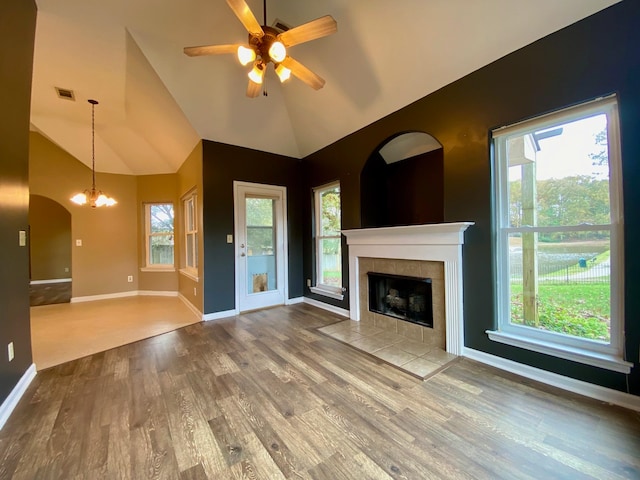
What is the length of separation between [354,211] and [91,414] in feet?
10.7

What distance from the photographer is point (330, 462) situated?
1.35 metres

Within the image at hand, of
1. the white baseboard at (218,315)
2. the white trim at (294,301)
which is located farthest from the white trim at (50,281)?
the white trim at (294,301)

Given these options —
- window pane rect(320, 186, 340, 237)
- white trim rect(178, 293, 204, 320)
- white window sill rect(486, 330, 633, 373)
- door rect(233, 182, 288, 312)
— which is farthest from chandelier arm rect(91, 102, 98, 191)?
white window sill rect(486, 330, 633, 373)

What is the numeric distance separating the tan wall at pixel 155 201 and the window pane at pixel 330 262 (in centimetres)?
333

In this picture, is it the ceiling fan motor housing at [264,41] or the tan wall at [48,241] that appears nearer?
the ceiling fan motor housing at [264,41]

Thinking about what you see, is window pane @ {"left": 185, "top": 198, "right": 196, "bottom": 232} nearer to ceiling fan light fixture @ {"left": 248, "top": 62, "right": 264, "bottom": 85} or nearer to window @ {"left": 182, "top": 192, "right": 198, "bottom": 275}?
window @ {"left": 182, "top": 192, "right": 198, "bottom": 275}

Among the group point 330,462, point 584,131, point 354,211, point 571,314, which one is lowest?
point 330,462

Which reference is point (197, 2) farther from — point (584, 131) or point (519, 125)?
point (584, 131)

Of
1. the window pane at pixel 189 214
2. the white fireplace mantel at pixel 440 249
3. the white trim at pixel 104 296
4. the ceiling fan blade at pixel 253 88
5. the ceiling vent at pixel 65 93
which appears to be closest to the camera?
the ceiling fan blade at pixel 253 88

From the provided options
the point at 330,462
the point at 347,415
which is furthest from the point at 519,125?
the point at 330,462

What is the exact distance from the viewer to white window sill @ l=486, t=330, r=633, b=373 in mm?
1734

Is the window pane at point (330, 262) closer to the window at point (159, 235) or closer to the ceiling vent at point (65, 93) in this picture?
the window at point (159, 235)

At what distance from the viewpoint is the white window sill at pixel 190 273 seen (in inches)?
169

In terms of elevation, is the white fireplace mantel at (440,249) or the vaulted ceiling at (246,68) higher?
the vaulted ceiling at (246,68)
